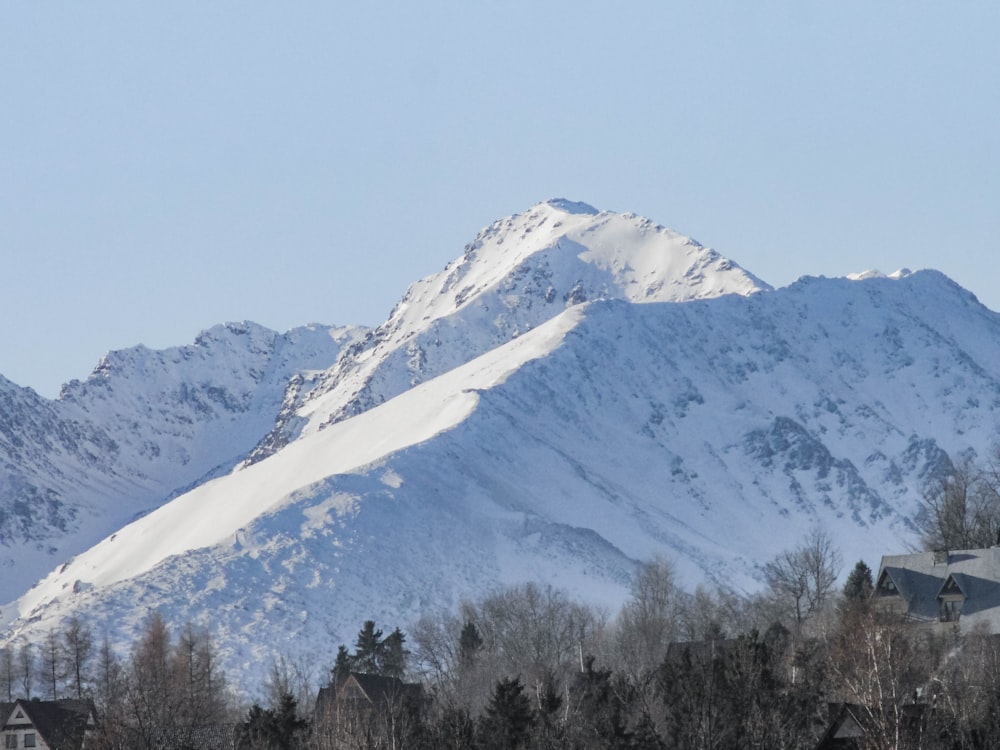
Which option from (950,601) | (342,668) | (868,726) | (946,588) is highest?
(342,668)

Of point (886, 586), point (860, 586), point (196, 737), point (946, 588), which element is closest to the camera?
point (196, 737)

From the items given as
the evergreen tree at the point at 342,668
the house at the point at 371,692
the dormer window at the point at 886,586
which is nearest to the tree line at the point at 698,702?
the house at the point at 371,692

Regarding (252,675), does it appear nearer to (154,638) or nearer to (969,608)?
(154,638)

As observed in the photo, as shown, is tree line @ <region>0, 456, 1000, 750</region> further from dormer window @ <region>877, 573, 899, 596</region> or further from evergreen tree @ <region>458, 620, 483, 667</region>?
evergreen tree @ <region>458, 620, 483, 667</region>

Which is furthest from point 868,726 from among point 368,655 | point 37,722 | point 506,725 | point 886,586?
point 368,655

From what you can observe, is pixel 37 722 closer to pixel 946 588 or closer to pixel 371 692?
pixel 371 692

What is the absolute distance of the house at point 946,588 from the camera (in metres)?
104

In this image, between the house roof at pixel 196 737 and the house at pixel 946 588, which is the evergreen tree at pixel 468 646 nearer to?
the house at pixel 946 588

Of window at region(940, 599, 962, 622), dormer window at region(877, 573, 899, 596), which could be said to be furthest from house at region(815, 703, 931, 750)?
dormer window at region(877, 573, 899, 596)

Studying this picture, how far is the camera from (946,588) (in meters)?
106

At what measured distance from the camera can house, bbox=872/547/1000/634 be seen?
104 metres

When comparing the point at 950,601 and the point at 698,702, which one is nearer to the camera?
the point at 698,702

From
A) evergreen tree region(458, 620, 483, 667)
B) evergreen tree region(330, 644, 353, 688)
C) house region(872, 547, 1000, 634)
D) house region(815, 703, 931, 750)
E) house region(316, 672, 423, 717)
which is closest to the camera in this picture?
house region(815, 703, 931, 750)

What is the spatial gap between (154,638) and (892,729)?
263ft
